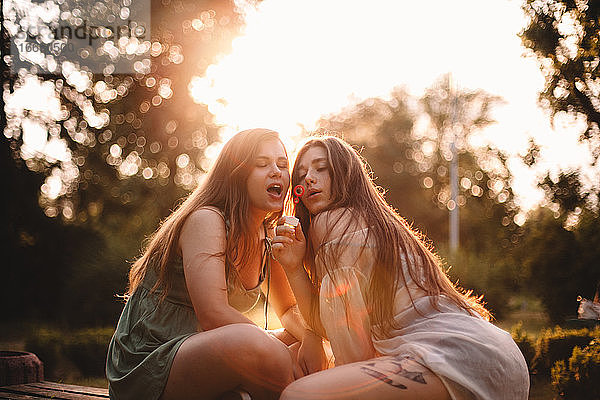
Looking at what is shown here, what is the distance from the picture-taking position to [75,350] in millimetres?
8680

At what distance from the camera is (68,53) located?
571 inches

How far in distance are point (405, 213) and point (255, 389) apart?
1153 inches

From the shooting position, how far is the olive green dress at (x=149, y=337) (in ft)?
8.44

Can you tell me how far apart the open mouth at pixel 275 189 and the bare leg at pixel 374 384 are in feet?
3.47

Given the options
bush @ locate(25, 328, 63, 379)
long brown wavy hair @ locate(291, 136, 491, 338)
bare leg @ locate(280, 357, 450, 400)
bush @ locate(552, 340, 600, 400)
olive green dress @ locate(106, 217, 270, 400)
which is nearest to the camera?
bare leg @ locate(280, 357, 450, 400)

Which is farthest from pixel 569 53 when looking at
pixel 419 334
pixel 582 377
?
pixel 419 334

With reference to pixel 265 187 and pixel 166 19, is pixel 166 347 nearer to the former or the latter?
pixel 265 187

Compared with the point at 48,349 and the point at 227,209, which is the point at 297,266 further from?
the point at 48,349

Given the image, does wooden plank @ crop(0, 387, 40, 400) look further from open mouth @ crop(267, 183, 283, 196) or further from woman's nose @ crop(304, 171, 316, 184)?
woman's nose @ crop(304, 171, 316, 184)

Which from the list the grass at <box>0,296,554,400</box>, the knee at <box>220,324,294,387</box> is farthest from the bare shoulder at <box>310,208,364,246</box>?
the grass at <box>0,296,554,400</box>

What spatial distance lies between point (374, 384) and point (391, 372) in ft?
0.29

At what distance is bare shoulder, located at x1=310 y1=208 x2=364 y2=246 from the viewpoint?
2.78 m

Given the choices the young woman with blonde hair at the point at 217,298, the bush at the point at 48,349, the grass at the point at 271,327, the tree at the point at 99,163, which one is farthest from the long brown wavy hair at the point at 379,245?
the tree at the point at 99,163

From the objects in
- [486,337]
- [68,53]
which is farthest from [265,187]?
[68,53]
